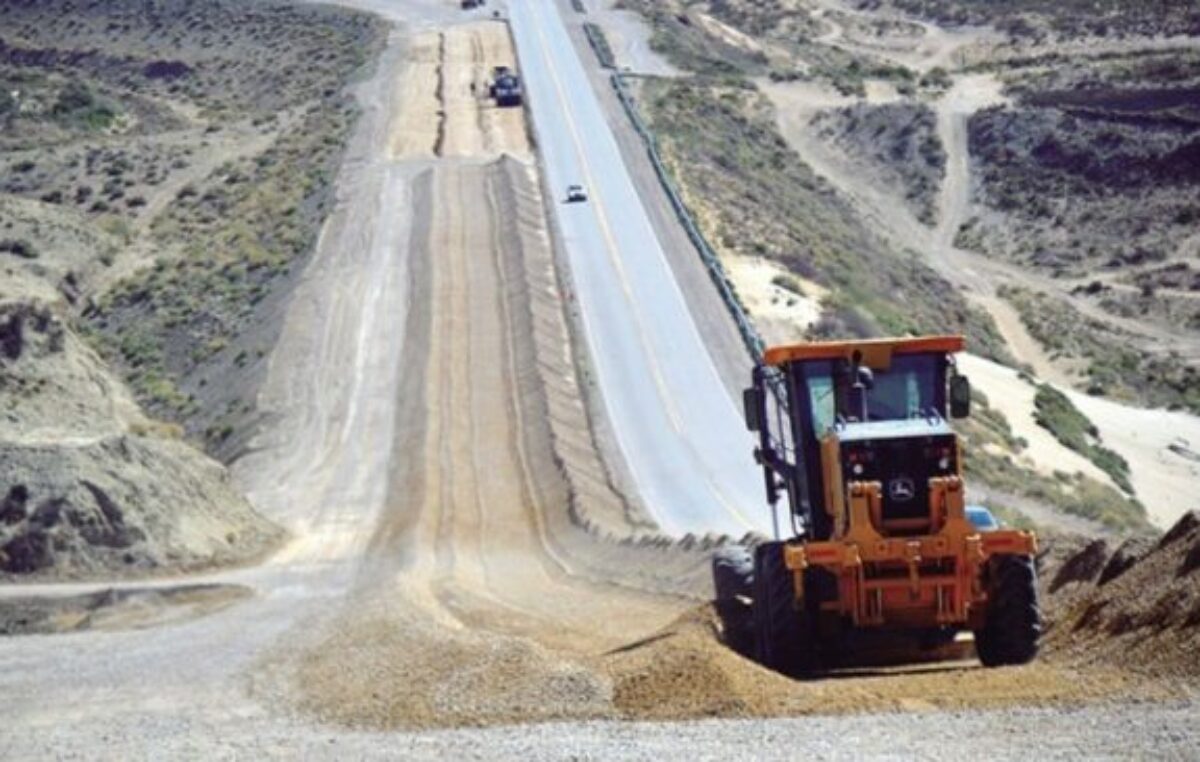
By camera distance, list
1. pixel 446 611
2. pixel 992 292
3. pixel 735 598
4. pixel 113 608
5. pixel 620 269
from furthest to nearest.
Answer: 1. pixel 992 292
2. pixel 620 269
3. pixel 113 608
4. pixel 446 611
5. pixel 735 598

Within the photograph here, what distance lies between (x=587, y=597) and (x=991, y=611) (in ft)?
40.2

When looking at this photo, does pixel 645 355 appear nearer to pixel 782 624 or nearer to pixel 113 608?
pixel 113 608

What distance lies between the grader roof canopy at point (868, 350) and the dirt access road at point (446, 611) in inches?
118

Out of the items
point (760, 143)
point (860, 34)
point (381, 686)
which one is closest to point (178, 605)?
point (381, 686)

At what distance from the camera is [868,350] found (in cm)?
1973

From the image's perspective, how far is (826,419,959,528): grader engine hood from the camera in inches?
743

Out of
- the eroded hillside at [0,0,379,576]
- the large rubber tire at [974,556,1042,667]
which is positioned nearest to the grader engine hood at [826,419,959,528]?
the large rubber tire at [974,556,1042,667]

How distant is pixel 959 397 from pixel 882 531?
1.65m

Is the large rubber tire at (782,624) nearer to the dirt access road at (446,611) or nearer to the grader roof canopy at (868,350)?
the dirt access road at (446,611)

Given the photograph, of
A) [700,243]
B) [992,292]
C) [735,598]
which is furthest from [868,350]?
[992,292]

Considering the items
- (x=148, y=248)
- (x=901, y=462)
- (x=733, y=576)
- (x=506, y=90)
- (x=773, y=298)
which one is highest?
(x=901, y=462)

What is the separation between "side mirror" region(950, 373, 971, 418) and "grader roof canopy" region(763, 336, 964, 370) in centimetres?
36

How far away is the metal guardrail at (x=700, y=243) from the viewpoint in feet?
192

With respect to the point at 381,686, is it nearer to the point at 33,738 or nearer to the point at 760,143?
the point at 33,738
